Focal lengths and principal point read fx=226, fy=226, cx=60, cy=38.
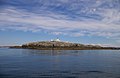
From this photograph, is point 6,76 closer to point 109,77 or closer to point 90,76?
point 90,76

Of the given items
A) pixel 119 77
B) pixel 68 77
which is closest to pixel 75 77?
pixel 68 77

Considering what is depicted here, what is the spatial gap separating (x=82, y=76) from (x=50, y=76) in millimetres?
6322

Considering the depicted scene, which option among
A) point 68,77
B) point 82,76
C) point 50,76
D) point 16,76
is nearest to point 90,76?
→ point 82,76

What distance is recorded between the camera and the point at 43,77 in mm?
43250

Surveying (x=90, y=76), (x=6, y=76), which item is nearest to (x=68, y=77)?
(x=90, y=76)

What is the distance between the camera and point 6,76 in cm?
4362

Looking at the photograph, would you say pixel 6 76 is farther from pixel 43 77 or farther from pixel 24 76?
pixel 43 77

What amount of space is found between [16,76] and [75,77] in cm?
1137

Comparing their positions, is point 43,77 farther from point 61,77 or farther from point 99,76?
point 99,76

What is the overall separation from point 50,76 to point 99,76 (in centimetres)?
963

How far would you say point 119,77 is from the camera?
1704 inches

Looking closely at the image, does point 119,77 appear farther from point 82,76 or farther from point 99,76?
point 82,76

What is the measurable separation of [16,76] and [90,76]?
14417mm

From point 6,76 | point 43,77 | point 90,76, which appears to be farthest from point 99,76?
point 6,76
